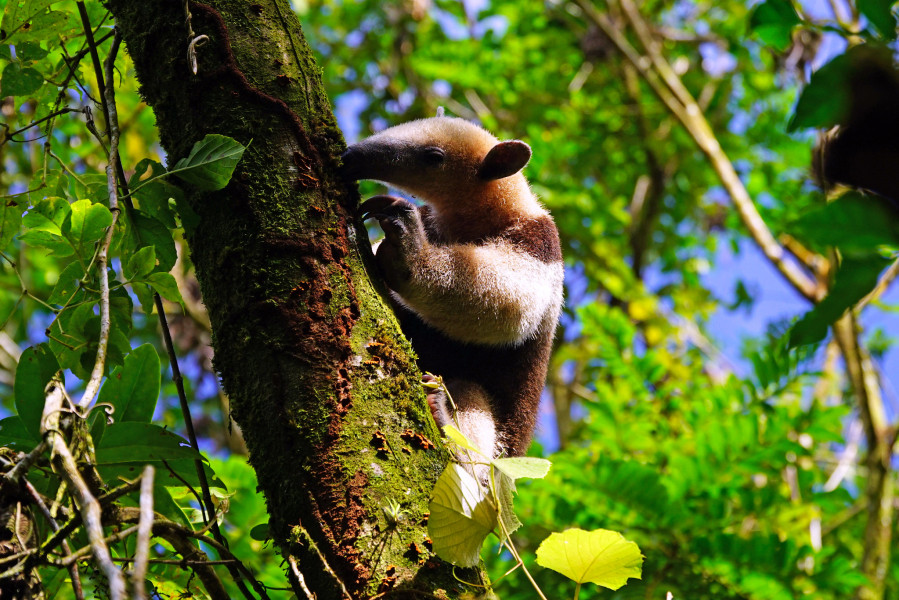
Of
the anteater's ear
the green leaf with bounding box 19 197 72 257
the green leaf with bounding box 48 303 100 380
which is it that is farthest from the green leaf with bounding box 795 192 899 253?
the anteater's ear

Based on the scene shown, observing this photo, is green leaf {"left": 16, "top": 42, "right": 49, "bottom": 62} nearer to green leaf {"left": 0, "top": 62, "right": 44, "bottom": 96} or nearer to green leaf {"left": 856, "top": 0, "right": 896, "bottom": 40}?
green leaf {"left": 0, "top": 62, "right": 44, "bottom": 96}

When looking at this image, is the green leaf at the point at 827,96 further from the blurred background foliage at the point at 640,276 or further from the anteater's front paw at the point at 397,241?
the anteater's front paw at the point at 397,241

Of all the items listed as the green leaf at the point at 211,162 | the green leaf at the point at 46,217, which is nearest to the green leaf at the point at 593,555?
the green leaf at the point at 211,162

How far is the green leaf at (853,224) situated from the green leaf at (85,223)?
171 cm

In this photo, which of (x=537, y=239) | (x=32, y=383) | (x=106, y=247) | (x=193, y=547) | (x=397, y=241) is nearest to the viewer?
(x=193, y=547)

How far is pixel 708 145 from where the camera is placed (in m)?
6.18

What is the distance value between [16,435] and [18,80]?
43.7 inches

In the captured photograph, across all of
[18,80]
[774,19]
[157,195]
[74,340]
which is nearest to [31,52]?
[18,80]

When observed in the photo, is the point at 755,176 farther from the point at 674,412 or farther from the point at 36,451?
the point at 36,451

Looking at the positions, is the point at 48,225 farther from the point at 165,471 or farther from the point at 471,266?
the point at 471,266

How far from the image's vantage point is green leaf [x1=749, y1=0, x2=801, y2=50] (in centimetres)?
110

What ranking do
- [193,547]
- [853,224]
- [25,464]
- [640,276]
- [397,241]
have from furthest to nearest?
[640,276] < [397,241] < [193,547] < [25,464] < [853,224]

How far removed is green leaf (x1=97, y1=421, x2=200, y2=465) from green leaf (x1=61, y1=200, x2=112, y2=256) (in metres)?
0.51

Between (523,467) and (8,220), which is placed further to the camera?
(8,220)
